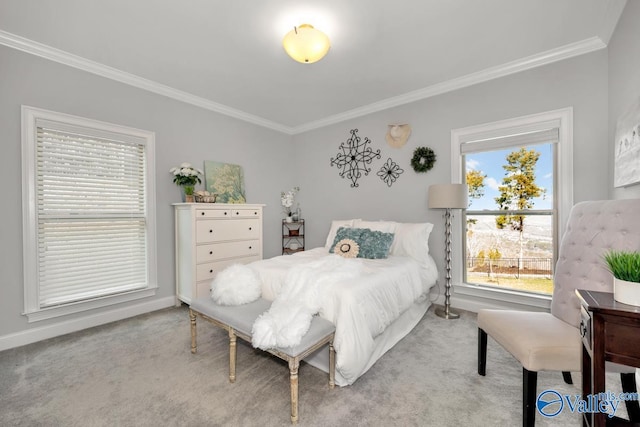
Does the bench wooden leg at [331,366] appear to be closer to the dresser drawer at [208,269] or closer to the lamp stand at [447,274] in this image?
the lamp stand at [447,274]

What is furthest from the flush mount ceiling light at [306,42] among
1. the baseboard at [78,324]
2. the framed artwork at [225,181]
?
the baseboard at [78,324]

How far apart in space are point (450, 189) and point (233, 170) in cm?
290

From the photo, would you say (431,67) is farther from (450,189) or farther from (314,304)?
(314,304)

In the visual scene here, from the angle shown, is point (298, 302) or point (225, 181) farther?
point (225, 181)

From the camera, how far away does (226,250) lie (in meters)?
3.35

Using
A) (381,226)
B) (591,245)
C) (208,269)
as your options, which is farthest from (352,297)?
(208,269)

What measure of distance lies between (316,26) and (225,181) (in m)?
2.37

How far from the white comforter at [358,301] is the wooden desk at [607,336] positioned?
1.07m

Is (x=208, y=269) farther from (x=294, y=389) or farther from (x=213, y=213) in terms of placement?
(x=294, y=389)

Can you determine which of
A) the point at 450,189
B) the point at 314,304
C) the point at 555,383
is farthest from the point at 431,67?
the point at 555,383

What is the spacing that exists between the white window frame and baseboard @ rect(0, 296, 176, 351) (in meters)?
3.56

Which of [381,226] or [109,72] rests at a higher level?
[109,72]

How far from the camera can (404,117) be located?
3572 mm

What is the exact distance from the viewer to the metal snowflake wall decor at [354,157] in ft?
12.9
